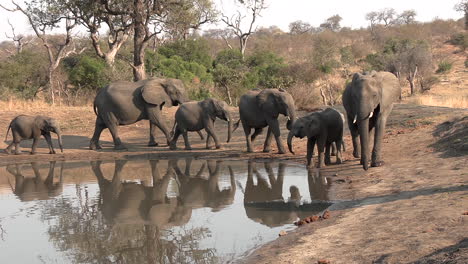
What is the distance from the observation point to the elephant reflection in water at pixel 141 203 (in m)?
7.85

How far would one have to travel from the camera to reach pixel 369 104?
10.1 metres

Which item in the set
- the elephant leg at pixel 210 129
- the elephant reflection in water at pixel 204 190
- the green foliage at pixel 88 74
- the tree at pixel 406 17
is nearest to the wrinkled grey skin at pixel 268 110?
the elephant leg at pixel 210 129

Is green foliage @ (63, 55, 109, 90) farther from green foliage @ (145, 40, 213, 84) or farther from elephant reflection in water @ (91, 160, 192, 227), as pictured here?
elephant reflection in water @ (91, 160, 192, 227)

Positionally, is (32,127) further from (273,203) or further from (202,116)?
(273,203)

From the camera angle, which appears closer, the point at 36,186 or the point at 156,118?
the point at 36,186

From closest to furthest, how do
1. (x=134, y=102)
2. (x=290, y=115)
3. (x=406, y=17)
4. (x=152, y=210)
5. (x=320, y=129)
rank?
(x=152, y=210), (x=320, y=129), (x=290, y=115), (x=134, y=102), (x=406, y=17)

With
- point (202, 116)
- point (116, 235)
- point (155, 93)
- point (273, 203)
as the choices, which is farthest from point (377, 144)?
point (155, 93)

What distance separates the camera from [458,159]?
984 cm

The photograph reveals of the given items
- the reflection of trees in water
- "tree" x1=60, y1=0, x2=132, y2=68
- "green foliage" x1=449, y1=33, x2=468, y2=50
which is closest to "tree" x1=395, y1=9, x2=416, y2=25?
"green foliage" x1=449, y1=33, x2=468, y2=50

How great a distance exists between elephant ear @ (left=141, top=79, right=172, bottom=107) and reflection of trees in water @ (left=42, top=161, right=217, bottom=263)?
7.19 m

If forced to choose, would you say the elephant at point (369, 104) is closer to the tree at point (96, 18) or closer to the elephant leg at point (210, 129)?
the elephant leg at point (210, 129)

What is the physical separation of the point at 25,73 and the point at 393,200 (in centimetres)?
3166

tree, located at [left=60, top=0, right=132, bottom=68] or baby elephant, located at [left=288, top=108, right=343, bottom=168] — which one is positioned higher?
tree, located at [left=60, top=0, right=132, bottom=68]

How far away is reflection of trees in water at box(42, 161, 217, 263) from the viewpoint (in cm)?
611
